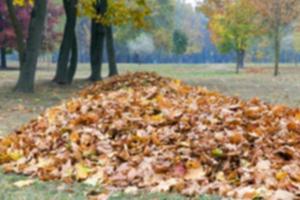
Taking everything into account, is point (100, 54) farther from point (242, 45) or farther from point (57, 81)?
point (242, 45)

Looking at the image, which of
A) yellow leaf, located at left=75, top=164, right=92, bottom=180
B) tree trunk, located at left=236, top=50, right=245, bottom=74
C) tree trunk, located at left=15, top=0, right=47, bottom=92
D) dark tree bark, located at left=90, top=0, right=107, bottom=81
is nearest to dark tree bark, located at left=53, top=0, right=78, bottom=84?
dark tree bark, located at left=90, top=0, right=107, bottom=81

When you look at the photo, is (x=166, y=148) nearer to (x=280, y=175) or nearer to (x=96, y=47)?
(x=280, y=175)

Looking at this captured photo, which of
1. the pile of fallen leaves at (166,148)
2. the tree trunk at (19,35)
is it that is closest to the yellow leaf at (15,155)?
the pile of fallen leaves at (166,148)

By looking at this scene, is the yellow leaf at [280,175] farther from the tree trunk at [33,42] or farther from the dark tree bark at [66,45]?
the dark tree bark at [66,45]

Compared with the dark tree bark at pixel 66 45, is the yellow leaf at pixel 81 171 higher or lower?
lower

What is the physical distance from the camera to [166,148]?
16.2 ft

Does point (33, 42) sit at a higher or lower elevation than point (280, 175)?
higher

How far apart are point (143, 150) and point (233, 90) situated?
36.7 ft

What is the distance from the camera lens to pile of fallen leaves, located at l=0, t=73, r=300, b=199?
4242mm

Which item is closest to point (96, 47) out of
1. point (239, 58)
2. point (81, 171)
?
point (81, 171)

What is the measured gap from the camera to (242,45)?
103ft

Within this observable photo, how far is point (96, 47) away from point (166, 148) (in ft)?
47.1

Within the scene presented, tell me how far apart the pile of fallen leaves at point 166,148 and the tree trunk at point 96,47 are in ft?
40.7

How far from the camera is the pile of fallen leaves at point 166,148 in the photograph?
424 cm
